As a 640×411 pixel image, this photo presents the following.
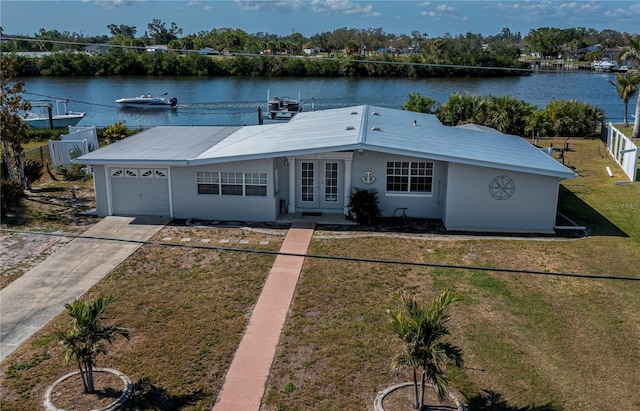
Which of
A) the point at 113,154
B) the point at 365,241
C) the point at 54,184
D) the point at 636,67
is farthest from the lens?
the point at 636,67

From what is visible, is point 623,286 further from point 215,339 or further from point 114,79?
point 114,79

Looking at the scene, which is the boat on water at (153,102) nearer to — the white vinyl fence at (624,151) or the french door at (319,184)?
the white vinyl fence at (624,151)

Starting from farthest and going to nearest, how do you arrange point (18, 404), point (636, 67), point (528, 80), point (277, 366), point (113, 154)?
point (528, 80)
point (636, 67)
point (113, 154)
point (277, 366)
point (18, 404)

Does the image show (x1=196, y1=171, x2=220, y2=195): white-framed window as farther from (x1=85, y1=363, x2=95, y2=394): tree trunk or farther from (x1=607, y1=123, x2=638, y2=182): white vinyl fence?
(x1=607, y1=123, x2=638, y2=182): white vinyl fence

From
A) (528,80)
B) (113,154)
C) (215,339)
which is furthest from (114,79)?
(215,339)

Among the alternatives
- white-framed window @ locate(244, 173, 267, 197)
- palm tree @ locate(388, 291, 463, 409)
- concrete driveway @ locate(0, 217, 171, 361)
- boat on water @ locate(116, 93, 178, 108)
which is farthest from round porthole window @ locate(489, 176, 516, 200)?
boat on water @ locate(116, 93, 178, 108)

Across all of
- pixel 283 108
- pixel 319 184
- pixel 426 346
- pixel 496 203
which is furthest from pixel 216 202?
pixel 283 108
